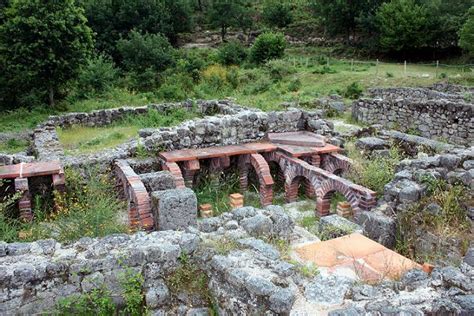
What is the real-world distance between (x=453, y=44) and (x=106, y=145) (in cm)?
2731

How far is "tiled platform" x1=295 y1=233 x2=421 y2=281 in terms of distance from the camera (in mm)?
5059

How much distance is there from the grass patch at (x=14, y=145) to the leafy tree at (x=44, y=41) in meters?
5.11

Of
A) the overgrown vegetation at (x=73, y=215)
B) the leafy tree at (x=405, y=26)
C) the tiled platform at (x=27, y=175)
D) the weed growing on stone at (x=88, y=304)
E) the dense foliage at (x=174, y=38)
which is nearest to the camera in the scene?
the weed growing on stone at (x=88, y=304)

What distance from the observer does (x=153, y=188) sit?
8844 millimetres

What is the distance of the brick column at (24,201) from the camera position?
8312 mm

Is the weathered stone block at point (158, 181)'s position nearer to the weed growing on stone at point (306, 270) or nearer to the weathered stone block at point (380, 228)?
the weathered stone block at point (380, 228)

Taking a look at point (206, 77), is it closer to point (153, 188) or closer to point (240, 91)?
point (240, 91)

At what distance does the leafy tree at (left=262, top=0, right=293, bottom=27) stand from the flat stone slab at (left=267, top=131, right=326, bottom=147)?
32.4 metres

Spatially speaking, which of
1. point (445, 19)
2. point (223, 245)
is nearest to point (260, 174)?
point (223, 245)

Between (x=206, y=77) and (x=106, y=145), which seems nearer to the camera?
(x=106, y=145)

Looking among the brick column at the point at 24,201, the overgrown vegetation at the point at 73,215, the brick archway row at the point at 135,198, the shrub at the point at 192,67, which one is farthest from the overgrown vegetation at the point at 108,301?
the shrub at the point at 192,67

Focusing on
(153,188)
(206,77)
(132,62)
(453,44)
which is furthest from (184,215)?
(453,44)

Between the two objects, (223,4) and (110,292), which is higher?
(223,4)

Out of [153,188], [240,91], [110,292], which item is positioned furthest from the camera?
[240,91]
